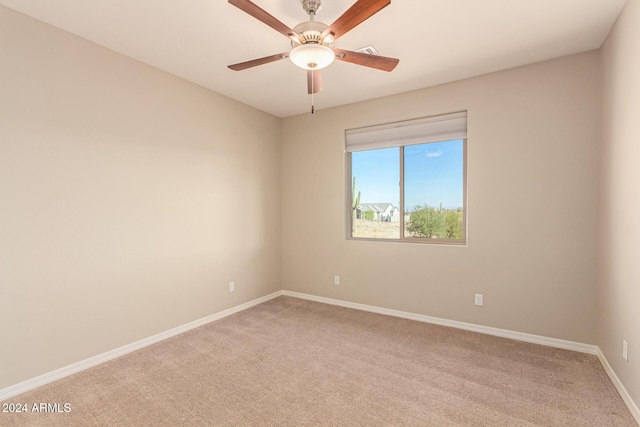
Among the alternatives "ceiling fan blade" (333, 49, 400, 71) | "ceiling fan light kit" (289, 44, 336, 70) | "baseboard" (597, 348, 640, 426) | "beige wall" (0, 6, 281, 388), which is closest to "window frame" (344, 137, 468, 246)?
"baseboard" (597, 348, 640, 426)

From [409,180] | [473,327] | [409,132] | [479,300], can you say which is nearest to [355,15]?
[409,132]

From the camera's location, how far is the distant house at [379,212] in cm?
372

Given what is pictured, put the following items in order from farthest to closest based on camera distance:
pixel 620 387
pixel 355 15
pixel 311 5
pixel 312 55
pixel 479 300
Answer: pixel 479 300
pixel 620 387
pixel 311 5
pixel 312 55
pixel 355 15

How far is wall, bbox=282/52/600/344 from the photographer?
2.62 m

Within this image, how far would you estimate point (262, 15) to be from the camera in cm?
161

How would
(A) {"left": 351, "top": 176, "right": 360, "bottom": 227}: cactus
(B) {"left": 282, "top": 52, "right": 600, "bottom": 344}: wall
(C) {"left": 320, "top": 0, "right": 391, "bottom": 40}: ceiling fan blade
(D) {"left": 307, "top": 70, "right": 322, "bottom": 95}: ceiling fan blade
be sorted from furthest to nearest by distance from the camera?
(A) {"left": 351, "top": 176, "right": 360, "bottom": 227}: cactus, (B) {"left": 282, "top": 52, "right": 600, "bottom": 344}: wall, (D) {"left": 307, "top": 70, "right": 322, "bottom": 95}: ceiling fan blade, (C) {"left": 320, "top": 0, "right": 391, "bottom": 40}: ceiling fan blade

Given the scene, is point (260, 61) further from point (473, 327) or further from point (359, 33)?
point (473, 327)

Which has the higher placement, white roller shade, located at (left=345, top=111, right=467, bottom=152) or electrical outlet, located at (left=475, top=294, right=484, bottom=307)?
white roller shade, located at (left=345, top=111, right=467, bottom=152)

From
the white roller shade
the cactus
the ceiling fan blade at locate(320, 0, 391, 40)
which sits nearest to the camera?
the ceiling fan blade at locate(320, 0, 391, 40)

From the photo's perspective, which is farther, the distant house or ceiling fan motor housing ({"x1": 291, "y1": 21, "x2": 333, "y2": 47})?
the distant house

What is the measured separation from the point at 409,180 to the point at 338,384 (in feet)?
7.77

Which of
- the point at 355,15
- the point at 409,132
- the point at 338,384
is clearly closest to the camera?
the point at 355,15

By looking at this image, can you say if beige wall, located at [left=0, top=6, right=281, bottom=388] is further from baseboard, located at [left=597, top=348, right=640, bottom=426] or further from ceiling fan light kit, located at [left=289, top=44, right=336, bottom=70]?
baseboard, located at [left=597, top=348, right=640, bottom=426]

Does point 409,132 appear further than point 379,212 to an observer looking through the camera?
No
